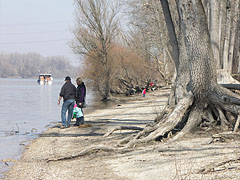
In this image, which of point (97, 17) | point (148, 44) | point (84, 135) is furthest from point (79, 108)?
point (148, 44)

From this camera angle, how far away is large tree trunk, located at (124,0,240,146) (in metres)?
10.2

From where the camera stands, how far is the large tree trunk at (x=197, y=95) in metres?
10.2

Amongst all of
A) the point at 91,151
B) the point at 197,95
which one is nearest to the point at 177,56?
the point at 197,95

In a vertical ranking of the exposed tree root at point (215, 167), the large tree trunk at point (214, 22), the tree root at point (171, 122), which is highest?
the large tree trunk at point (214, 22)

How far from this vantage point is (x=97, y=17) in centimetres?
3672

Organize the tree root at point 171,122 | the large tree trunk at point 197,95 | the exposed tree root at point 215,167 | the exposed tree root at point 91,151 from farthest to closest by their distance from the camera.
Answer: the large tree trunk at point 197,95, the tree root at point 171,122, the exposed tree root at point 91,151, the exposed tree root at point 215,167

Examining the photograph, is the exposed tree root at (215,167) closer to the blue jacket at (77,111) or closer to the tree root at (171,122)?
the tree root at (171,122)

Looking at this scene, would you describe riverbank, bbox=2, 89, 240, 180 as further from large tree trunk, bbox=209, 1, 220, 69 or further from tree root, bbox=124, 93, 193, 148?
large tree trunk, bbox=209, 1, 220, 69

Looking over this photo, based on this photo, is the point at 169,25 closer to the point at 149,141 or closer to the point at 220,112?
the point at 220,112

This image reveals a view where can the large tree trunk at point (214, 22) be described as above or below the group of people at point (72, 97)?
above

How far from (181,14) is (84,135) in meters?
5.46

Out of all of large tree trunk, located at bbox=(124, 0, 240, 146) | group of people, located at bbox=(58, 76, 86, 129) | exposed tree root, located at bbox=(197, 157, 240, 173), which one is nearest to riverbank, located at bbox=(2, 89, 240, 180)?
exposed tree root, located at bbox=(197, 157, 240, 173)

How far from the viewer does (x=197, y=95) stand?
10641 mm

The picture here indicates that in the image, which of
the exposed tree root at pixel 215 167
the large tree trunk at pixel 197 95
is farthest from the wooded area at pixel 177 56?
the exposed tree root at pixel 215 167
